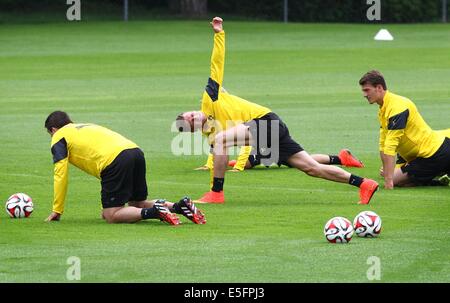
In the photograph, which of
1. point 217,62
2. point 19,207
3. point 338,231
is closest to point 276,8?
point 217,62

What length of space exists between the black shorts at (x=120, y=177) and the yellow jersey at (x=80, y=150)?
0.07 metres

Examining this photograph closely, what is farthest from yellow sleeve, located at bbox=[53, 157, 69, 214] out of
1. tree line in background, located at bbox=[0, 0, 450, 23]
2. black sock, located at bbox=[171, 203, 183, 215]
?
tree line in background, located at bbox=[0, 0, 450, 23]

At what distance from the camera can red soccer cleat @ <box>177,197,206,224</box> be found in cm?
1602

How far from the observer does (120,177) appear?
52.2ft

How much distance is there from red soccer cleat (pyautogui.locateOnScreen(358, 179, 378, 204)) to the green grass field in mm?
189

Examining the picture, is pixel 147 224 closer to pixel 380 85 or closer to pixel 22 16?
pixel 380 85

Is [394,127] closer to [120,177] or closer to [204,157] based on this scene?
[120,177]

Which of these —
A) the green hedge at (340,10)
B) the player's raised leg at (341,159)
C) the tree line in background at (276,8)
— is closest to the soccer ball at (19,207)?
the player's raised leg at (341,159)

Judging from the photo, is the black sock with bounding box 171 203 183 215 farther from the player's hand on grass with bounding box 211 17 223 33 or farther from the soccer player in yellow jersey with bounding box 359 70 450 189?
the soccer player in yellow jersey with bounding box 359 70 450 189

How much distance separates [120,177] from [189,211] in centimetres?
91

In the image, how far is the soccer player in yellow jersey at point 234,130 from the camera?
18.1 metres
